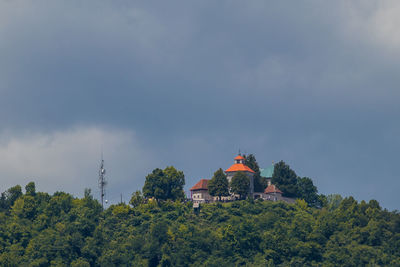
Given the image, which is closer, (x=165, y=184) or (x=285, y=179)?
(x=165, y=184)

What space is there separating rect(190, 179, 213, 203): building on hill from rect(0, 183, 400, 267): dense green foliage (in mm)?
16197

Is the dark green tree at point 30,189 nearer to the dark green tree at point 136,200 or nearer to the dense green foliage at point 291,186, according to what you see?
the dark green tree at point 136,200

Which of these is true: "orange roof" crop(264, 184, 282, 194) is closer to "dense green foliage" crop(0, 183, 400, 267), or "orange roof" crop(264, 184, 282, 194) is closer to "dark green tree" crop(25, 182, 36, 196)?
"dense green foliage" crop(0, 183, 400, 267)

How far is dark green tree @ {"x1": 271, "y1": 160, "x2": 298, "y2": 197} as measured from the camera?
19538 cm

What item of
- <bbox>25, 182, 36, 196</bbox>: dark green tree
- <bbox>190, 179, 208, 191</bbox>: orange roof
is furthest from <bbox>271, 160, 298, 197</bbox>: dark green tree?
<bbox>25, 182, 36, 196</bbox>: dark green tree

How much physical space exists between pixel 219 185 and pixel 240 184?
5560 mm

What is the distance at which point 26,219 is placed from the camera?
167875 millimetres

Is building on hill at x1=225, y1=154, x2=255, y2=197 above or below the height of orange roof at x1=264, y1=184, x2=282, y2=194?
above

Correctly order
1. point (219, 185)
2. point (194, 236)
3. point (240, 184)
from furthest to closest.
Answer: point (219, 185) → point (240, 184) → point (194, 236)

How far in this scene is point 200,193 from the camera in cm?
19388

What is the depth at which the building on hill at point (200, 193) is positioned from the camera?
193 meters

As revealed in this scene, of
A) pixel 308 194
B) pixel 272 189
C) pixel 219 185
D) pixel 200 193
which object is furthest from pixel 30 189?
pixel 308 194

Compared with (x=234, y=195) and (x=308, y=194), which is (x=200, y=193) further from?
(x=308, y=194)

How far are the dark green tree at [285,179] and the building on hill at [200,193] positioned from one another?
18588 mm
